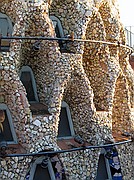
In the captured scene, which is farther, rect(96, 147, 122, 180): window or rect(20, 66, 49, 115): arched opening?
rect(96, 147, 122, 180): window

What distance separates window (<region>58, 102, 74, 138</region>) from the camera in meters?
8.07

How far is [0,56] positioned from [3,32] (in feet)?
3.34

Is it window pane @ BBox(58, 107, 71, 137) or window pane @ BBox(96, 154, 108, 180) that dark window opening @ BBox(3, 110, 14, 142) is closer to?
window pane @ BBox(58, 107, 71, 137)

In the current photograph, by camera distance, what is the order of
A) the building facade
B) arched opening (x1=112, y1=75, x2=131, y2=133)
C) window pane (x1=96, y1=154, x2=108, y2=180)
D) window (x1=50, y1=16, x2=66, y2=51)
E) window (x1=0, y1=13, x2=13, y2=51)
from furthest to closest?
arched opening (x1=112, y1=75, x2=131, y2=133) < window (x1=50, y1=16, x2=66, y2=51) < window pane (x1=96, y1=154, x2=108, y2=180) < window (x1=0, y1=13, x2=13, y2=51) < the building facade

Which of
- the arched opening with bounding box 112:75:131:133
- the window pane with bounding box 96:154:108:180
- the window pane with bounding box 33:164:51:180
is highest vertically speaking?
the arched opening with bounding box 112:75:131:133

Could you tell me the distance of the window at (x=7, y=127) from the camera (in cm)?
738

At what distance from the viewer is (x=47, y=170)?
7457 millimetres

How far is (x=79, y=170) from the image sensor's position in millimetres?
7543

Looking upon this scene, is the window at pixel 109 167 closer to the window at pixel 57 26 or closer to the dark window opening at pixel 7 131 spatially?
the dark window opening at pixel 7 131

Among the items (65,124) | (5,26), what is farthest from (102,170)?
(5,26)

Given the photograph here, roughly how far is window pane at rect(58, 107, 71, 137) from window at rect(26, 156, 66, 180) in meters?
0.70

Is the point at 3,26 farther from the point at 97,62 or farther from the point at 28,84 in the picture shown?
the point at 97,62

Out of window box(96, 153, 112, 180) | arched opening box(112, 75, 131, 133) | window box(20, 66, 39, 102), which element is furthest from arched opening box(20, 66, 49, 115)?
arched opening box(112, 75, 131, 133)

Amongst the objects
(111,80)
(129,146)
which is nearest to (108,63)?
(111,80)
